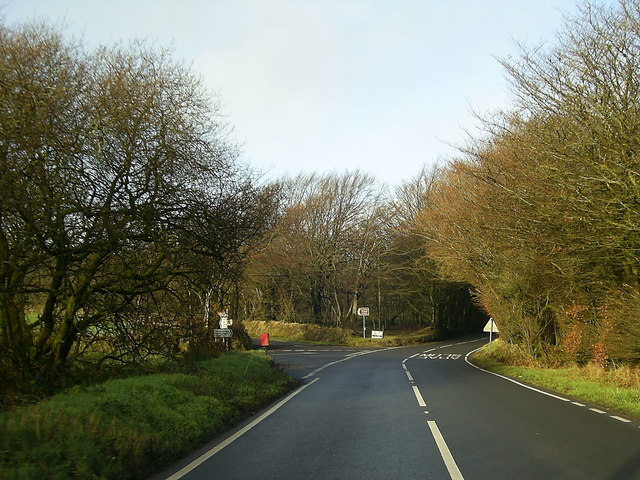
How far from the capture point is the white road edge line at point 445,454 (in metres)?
6.81

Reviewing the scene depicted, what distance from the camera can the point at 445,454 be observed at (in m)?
7.91

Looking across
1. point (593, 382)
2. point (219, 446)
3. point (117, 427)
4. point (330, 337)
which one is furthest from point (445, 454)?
point (330, 337)

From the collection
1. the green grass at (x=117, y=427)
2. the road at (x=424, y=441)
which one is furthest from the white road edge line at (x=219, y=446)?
the green grass at (x=117, y=427)

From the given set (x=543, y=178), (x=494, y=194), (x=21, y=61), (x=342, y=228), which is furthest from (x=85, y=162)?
(x=342, y=228)

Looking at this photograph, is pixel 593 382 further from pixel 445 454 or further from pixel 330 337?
pixel 330 337

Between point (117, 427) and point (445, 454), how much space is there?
14.1 feet

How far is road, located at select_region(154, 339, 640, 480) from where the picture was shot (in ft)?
23.0

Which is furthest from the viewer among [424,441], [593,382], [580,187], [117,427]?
[593,382]

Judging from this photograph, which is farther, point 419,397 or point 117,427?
point 419,397

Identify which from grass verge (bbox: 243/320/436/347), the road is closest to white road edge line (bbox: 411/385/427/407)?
the road

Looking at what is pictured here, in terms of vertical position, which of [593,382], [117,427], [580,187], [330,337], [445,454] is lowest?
[445,454]

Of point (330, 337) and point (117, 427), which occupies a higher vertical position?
point (330, 337)

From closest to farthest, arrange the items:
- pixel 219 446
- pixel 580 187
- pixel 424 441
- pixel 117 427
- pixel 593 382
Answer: pixel 117 427 → pixel 219 446 → pixel 424 441 → pixel 580 187 → pixel 593 382

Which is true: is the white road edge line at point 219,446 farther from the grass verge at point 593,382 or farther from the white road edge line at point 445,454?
the grass verge at point 593,382
